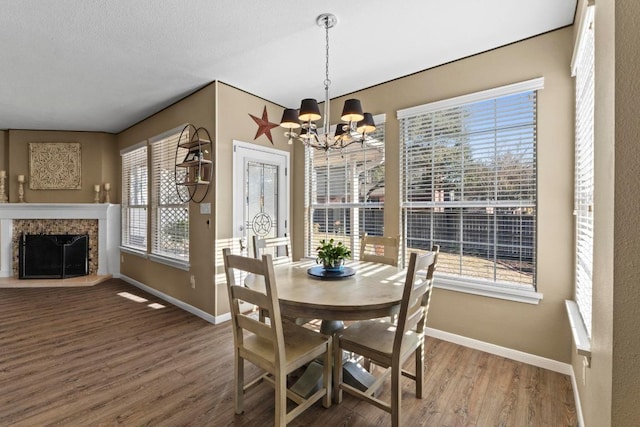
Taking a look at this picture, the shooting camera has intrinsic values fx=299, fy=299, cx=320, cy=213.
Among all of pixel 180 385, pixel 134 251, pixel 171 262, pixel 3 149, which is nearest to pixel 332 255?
pixel 180 385

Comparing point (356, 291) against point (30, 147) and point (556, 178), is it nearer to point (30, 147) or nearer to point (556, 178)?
point (556, 178)

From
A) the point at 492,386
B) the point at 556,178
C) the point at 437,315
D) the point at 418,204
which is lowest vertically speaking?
the point at 492,386

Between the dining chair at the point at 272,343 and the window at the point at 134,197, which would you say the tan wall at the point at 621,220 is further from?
the window at the point at 134,197

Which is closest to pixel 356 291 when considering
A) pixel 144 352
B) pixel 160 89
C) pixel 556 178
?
pixel 556 178

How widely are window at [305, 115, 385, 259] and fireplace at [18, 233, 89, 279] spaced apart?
4366 mm

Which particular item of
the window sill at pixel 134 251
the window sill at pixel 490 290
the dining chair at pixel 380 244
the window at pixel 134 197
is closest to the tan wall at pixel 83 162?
the window at pixel 134 197

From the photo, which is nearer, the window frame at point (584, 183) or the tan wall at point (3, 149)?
the window frame at point (584, 183)

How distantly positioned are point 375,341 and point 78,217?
5932mm

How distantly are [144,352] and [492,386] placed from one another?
9.26ft

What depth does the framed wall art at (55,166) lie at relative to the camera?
5309mm

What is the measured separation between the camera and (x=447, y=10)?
2170 mm

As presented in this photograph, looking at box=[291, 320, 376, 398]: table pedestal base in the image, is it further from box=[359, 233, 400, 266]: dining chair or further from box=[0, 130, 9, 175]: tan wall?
box=[0, 130, 9, 175]: tan wall

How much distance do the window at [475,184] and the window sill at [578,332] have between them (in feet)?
1.28

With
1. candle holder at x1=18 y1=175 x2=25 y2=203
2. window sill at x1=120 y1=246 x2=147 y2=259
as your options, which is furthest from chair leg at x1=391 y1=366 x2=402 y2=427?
candle holder at x1=18 y1=175 x2=25 y2=203
